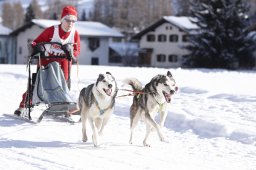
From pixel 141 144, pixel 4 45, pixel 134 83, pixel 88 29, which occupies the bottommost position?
pixel 141 144

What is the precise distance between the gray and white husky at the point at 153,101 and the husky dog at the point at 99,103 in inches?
16.7

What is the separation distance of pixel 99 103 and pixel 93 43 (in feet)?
155

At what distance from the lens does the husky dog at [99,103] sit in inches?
263

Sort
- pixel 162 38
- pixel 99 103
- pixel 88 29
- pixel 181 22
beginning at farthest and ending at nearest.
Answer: pixel 88 29 < pixel 162 38 < pixel 181 22 < pixel 99 103

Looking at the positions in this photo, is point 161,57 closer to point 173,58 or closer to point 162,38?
point 173,58

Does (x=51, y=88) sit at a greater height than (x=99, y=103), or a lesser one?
greater

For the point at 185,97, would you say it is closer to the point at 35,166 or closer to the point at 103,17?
the point at 35,166

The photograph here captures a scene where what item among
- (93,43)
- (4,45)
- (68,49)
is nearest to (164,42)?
(93,43)

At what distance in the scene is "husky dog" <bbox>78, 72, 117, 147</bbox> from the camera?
21.9ft

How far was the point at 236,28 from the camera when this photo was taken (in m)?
40.6

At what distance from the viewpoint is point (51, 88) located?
26.7 feet

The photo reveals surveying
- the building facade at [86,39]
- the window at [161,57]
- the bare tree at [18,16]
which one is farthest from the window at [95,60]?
the bare tree at [18,16]

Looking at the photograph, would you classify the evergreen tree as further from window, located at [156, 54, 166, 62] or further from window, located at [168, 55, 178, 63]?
window, located at [156, 54, 166, 62]

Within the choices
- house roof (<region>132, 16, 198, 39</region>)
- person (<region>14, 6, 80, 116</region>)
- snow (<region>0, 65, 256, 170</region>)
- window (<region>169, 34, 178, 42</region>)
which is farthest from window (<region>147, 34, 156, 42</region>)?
person (<region>14, 6, 80, 116</region>)
